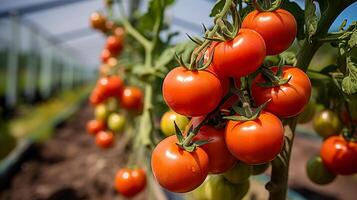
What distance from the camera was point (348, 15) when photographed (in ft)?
1.59

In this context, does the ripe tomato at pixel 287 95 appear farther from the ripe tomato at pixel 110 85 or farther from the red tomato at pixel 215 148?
the ripe tomato at pixel 110 85

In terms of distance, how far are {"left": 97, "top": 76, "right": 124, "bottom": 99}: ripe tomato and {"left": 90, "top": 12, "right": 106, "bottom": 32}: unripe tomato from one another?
0.51 metres

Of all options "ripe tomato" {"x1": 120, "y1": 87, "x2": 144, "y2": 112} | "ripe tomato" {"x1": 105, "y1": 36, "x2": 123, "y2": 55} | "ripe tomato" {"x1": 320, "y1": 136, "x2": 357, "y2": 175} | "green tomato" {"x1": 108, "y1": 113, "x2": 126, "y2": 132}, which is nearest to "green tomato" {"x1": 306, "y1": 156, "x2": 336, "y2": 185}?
"ripe tomato" {"x1": 320, "y1": 136, "x2": 357, "y2": 175}

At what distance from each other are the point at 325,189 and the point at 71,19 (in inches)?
323

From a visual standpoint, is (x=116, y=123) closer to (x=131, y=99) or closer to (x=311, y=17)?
(x=131, y=99)

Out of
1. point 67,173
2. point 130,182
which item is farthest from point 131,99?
point 67,173

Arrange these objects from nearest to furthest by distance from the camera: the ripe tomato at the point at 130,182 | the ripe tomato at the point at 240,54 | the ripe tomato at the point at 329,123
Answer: the ripe tomato at the point at 240,54
the ripe tomato at the point at 329,123
the ripe tomato at the point at 130,182

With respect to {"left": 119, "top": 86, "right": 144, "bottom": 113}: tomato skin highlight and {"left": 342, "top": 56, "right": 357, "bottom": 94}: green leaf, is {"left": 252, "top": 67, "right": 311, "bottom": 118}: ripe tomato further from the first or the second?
{"left": 119, "top": 86, "right": 144, "bottom": 113}: tomato skin highlight

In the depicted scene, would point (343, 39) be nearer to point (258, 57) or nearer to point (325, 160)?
point (258, 57)

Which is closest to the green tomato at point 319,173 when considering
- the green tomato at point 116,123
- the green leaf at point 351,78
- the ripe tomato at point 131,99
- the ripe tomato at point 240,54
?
the green leaf at point 351,78

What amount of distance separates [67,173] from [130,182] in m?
1.34

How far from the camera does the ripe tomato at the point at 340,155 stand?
60 centimetres

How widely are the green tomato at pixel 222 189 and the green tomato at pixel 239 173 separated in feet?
0.12

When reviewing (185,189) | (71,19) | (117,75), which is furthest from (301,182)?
(71,19)
